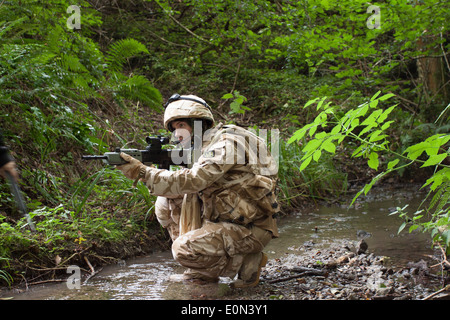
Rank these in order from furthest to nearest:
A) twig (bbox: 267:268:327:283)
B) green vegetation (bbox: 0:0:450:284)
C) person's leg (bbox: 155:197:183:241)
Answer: green vegetation (bbox: 0:0:450:284)
person's leg (bbox: 155:197:183:241)
twig (bbox: 267:268:327:283)

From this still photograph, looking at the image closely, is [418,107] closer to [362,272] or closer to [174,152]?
[362,272]

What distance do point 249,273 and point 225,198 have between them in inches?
23.9

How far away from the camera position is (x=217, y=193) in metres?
3.23

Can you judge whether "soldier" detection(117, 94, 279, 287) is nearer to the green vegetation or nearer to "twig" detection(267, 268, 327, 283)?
"twig" detection(267, 268, 327, 283)

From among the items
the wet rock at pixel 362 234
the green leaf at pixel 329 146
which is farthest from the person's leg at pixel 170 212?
the wet rock at pixel 362 234

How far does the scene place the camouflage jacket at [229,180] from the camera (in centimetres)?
306

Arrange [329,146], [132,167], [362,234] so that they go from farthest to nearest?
[362,234], [132,167], [329,146]

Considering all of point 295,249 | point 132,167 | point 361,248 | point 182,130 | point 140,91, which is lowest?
point 295,249

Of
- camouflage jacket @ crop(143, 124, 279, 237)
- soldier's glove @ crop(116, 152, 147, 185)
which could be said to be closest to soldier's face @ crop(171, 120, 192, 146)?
camouflage jacket @ crop(143, 124, 279, 237)

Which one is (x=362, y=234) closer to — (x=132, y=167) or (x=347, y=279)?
(x=347, y=279)

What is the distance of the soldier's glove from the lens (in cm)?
304

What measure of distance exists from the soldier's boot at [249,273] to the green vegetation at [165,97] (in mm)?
834

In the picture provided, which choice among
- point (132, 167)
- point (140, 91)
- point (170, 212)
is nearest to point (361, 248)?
point (170, 212)

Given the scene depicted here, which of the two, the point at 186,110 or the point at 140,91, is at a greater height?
the point at 140,91
